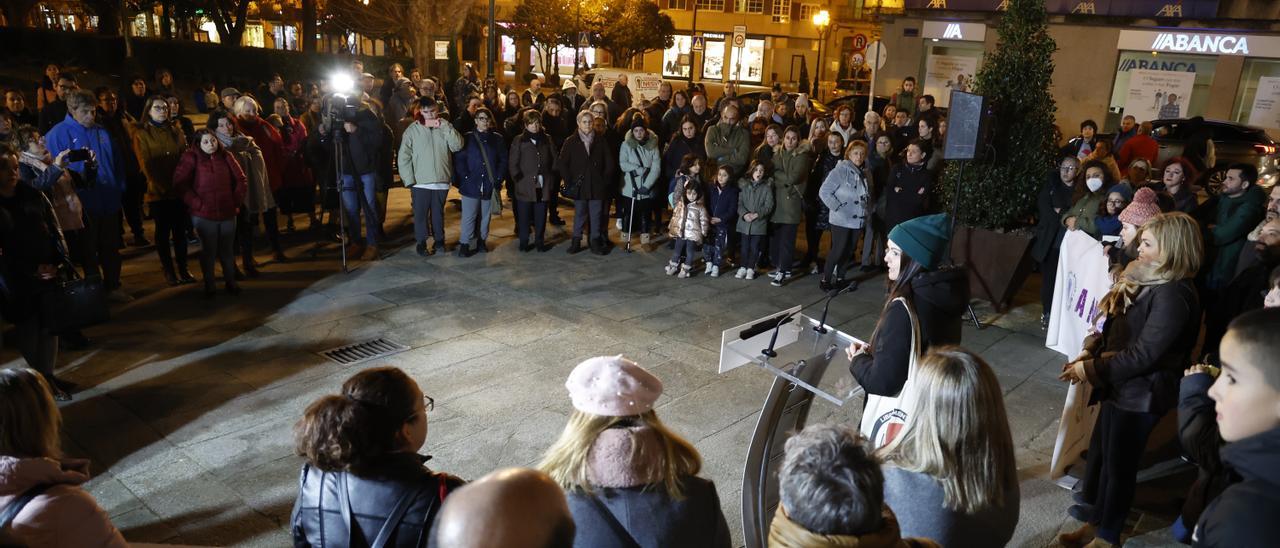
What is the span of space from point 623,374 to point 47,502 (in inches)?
70.0

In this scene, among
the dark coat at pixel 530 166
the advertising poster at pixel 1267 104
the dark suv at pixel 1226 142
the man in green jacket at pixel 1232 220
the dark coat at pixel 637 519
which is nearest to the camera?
the dark coat at pixel 637 519

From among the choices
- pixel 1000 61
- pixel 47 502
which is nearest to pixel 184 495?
pixel 47 502

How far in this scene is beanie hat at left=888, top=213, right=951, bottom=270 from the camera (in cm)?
375

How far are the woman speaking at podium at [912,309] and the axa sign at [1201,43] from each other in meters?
24.3

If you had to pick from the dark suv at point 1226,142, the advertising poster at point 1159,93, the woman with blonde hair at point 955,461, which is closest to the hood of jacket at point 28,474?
the woman with blonde hair at point 955,461

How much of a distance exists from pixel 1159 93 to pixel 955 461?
2566 cm

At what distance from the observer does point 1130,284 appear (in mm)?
4086

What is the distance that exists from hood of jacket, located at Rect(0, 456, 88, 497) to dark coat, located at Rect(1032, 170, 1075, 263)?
8.43 m

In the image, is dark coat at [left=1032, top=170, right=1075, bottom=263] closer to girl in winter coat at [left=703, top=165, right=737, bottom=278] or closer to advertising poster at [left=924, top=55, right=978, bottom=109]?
girl in winter coat at [left=703, top=165, right=737, bottom=278]

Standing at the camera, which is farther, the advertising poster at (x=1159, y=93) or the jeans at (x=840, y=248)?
the advertising poster at (x=1159, y=93)

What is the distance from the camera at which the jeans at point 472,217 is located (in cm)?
1000

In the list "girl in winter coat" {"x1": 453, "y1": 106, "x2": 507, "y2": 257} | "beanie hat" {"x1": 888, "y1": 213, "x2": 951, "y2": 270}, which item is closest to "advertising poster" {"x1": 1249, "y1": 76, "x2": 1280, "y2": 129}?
"girl in winter coat" {"x1": 453, "y1": 106, "x2": 507, "y2": 257}

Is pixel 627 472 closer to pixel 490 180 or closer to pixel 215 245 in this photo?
pixel 215 245

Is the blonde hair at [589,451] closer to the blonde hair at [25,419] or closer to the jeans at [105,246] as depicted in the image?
the blonde hair at [25,419]
